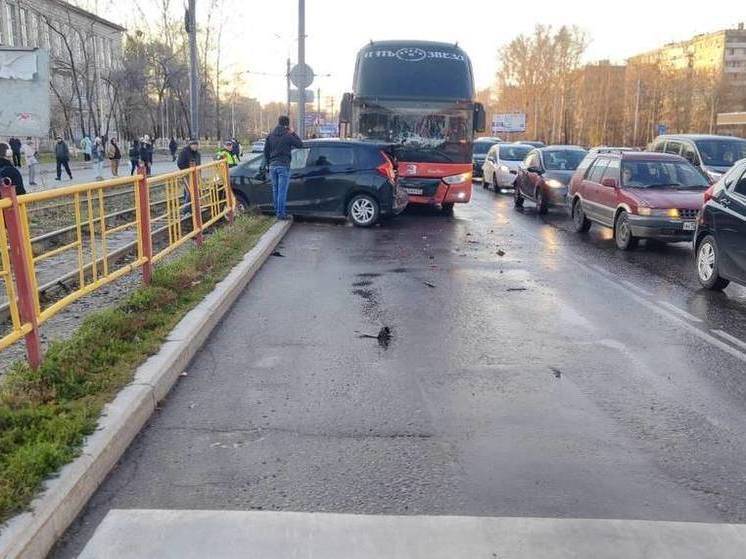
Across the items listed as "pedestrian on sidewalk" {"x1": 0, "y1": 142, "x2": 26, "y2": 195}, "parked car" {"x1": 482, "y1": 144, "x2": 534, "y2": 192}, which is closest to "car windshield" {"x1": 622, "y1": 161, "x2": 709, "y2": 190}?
"pedestrian on sidewalk" {"x1": 0, "y1": 142, "x2": 26, "y2": 195}

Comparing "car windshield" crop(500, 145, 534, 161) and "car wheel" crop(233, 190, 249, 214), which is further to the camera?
"car windshield" crop(500, 145, 534, 161)

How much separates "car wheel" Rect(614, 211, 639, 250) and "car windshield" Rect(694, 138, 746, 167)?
6320 millimetres

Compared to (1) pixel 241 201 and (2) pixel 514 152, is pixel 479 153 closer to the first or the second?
(2) pixel 514 152

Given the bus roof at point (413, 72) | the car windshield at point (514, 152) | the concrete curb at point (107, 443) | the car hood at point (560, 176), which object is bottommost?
the concrete curb at point (107, 443)

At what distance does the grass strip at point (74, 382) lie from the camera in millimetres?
3492

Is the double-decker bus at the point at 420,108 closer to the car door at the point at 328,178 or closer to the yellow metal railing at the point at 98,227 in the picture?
the car door at the point at 328,178

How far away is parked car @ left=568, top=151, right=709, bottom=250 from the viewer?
11.5m

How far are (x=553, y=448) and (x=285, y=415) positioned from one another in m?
1.68

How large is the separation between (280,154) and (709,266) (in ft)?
25.3

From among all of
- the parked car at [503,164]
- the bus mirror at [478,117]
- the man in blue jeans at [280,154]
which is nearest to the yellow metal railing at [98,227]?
the man in blue jeans at [280,154]

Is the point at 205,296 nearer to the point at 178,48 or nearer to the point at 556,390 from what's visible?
the point at 556,390

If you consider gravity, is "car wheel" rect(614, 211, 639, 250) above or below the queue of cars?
below

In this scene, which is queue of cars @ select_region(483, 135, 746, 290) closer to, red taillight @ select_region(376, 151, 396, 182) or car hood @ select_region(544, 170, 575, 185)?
car hood @ select_region(544, 170, 575, 185)

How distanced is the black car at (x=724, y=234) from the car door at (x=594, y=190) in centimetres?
386
